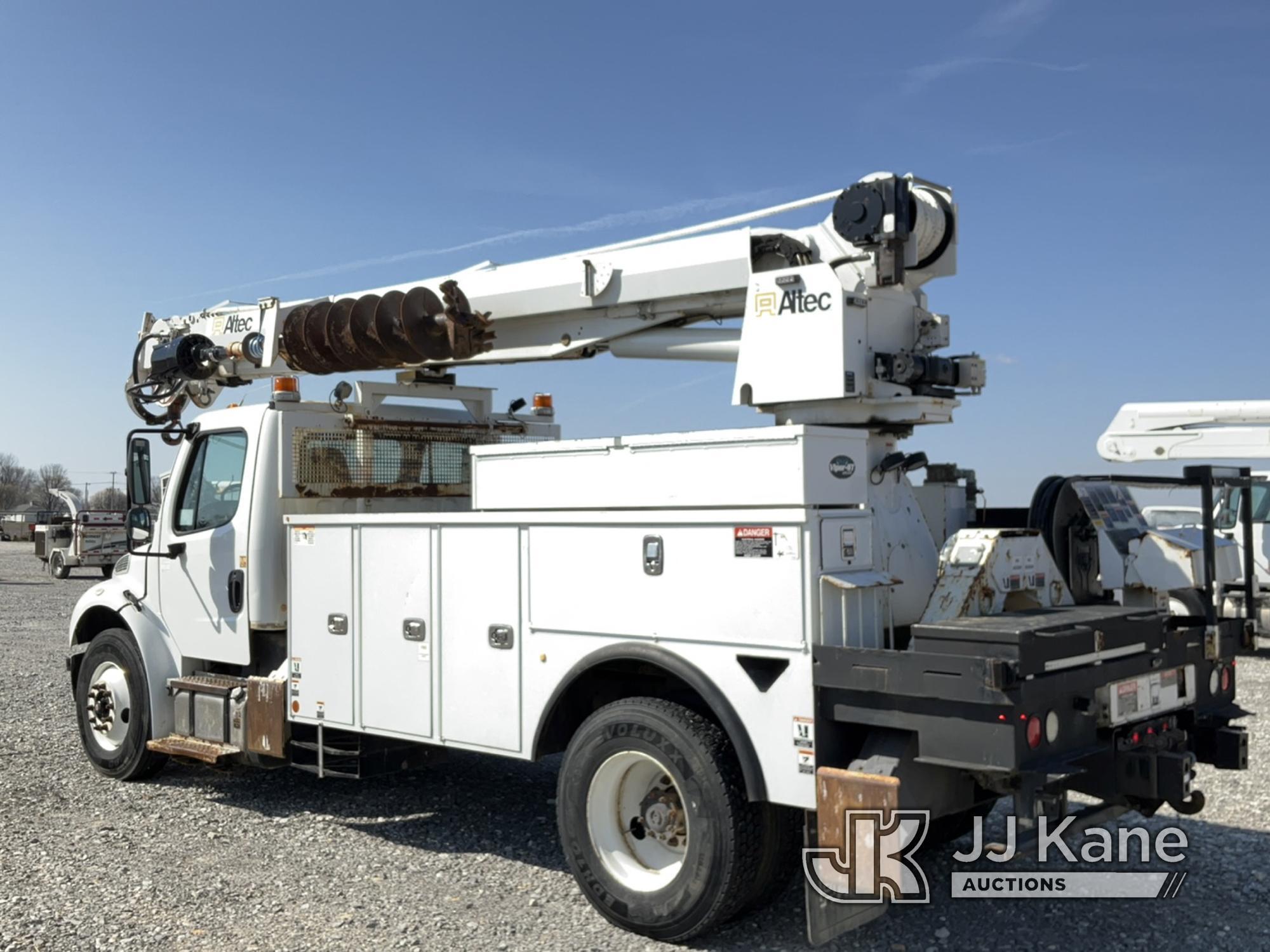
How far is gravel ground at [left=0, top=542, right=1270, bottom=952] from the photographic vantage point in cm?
534

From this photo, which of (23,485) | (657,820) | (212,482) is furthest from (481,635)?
(23,485)

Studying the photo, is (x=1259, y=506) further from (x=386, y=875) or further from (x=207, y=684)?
(x=207, y=684)

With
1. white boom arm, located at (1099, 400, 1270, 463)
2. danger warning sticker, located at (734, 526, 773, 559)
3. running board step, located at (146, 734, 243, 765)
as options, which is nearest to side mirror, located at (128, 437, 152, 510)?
running board step, located at (146, 734, 243, 765)

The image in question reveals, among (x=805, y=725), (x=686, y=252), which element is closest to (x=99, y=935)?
(x=805, y=725)

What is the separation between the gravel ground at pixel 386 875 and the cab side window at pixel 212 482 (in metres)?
1.90

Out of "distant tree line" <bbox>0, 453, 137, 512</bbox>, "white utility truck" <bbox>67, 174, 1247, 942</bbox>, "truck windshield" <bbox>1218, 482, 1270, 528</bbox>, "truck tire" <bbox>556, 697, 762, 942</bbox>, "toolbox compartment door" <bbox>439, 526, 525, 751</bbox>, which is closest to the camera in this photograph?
"white utility truck" <bbox>67, 174, 1247, 942</bbox>

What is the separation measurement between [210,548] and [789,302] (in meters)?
4.31

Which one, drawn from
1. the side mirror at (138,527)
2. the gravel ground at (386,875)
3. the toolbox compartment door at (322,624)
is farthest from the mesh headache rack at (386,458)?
the gravel ground at (386,875)

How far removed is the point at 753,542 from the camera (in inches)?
195

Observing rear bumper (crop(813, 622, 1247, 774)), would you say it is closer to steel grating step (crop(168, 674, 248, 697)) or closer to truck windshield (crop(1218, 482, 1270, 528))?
steel grating step (crop(168, 674, 248, 697))

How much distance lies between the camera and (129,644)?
8180 mm

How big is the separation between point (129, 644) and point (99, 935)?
124 inches

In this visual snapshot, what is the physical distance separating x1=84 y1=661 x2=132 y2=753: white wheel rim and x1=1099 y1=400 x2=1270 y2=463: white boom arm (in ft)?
43.9

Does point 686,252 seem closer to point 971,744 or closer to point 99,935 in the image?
point 971,744
